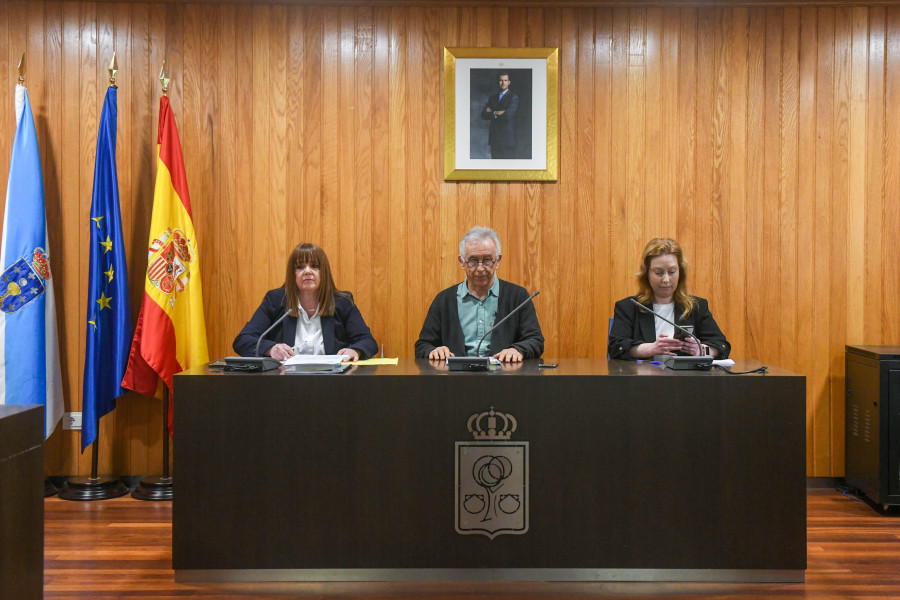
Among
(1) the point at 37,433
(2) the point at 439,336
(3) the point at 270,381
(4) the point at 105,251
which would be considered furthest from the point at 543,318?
(1) the point at 37,433

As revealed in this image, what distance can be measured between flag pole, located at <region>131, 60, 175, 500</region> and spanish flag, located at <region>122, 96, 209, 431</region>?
0.05 metres

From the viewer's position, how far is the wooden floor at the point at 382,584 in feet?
7.52

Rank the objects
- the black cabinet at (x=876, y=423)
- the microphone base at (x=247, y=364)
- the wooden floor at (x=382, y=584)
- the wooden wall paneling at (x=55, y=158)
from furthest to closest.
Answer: the wooden wall paneling at (x=55, y=158) → the black cabinet at (x=876, y=423) → the microphone base at (x=247, y=364) → the wooden floor at (x=382, y=584)

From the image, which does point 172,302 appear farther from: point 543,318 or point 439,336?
point 543,318

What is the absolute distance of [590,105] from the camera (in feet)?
11.8

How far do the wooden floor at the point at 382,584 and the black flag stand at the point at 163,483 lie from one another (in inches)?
10.4

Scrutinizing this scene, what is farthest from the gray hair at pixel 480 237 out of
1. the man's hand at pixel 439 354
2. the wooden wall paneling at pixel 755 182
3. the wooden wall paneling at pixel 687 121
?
the wooden wall paneling at pixel 755 182

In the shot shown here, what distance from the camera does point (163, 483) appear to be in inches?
134

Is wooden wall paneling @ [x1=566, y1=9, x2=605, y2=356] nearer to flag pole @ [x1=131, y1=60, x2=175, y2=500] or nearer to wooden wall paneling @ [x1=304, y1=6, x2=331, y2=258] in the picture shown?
wooden wall paneling @ [x1=304, y1=6, x2=331, y2=258]

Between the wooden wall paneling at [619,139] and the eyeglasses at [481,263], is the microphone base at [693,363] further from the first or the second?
the wooden wall paneling at [619,139]

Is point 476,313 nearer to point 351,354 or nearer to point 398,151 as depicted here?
point 351,354

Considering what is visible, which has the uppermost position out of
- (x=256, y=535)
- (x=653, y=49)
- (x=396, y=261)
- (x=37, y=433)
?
(x=653, y=49)

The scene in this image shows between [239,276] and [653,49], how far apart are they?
2.43 meters

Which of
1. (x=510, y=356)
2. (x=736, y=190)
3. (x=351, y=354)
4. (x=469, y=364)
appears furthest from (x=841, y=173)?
(x=351, y=354)
